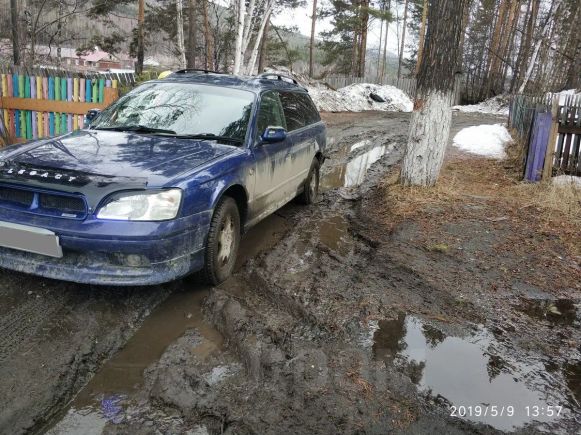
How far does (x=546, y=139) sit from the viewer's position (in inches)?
314

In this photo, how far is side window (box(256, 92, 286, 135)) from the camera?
16.8ft

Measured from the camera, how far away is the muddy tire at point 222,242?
4008mm

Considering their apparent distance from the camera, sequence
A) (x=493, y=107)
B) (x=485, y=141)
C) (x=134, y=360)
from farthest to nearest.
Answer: (x=493, y=107) → (x=485, y=141) → (x=134, y=360)

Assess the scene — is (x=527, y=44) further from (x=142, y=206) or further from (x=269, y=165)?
(x=142, y=206)

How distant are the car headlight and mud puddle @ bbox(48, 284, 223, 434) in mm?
Answer: 828

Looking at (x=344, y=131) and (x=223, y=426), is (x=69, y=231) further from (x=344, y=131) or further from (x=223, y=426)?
(x=344, y=131)

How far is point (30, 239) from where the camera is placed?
345cm

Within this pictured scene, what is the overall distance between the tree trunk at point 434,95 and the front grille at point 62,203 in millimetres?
5330

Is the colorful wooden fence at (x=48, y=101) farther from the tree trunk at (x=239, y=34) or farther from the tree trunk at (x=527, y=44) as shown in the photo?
the tree trunk at (x=527, y=44)

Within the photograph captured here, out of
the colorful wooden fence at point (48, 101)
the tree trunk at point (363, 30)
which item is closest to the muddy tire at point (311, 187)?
the colorful wooden fence at point (48, 101)

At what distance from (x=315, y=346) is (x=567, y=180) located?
6.29 metres

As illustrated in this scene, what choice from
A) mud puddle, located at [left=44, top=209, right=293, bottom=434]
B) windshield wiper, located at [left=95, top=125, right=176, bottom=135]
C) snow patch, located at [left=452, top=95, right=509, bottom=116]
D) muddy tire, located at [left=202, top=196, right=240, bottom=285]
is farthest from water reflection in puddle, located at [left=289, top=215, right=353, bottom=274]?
snow patch, located at [left=452, top=95, right=509, bottom=116]

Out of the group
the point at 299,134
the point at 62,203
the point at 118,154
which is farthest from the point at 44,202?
the point at 299,134

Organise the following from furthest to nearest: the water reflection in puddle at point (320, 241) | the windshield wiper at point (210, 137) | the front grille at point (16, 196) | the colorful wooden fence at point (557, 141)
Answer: the colorful wooden fence at point (557, 141)
the water reflection in puddle at point (320, 241)
the windshield wiper at point (210, 137)
the front grille at point (16, 196)
